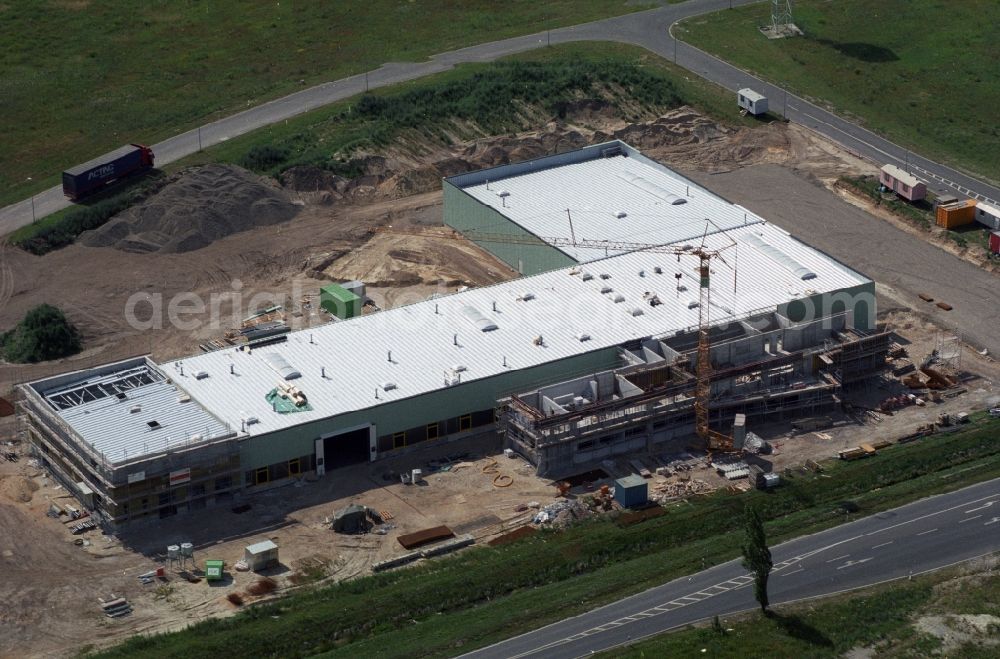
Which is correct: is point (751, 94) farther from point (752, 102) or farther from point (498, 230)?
point (498, 230)

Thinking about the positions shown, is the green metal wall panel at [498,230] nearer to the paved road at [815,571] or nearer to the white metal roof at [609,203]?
the white metal roof at [609,203]

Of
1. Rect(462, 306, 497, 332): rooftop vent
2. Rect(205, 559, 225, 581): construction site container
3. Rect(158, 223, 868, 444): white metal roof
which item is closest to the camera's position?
Rect(205, 559, 225, 581): construction site container

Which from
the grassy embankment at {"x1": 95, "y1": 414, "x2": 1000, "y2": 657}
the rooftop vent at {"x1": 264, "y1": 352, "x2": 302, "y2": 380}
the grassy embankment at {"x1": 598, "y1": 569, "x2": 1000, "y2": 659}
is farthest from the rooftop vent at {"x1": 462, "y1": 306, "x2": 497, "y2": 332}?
the grassy embankment at {"x1": 598, "y1": 569, "x2": 1000, "y2": 659}

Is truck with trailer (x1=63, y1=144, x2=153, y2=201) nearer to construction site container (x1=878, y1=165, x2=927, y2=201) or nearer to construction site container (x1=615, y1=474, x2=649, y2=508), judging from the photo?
construction site container (x1=615, y1=474, x2=649, y2=508)

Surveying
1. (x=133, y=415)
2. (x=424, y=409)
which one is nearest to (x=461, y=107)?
(x=424, y=409)

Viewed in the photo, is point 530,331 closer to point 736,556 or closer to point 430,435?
point 430,435
